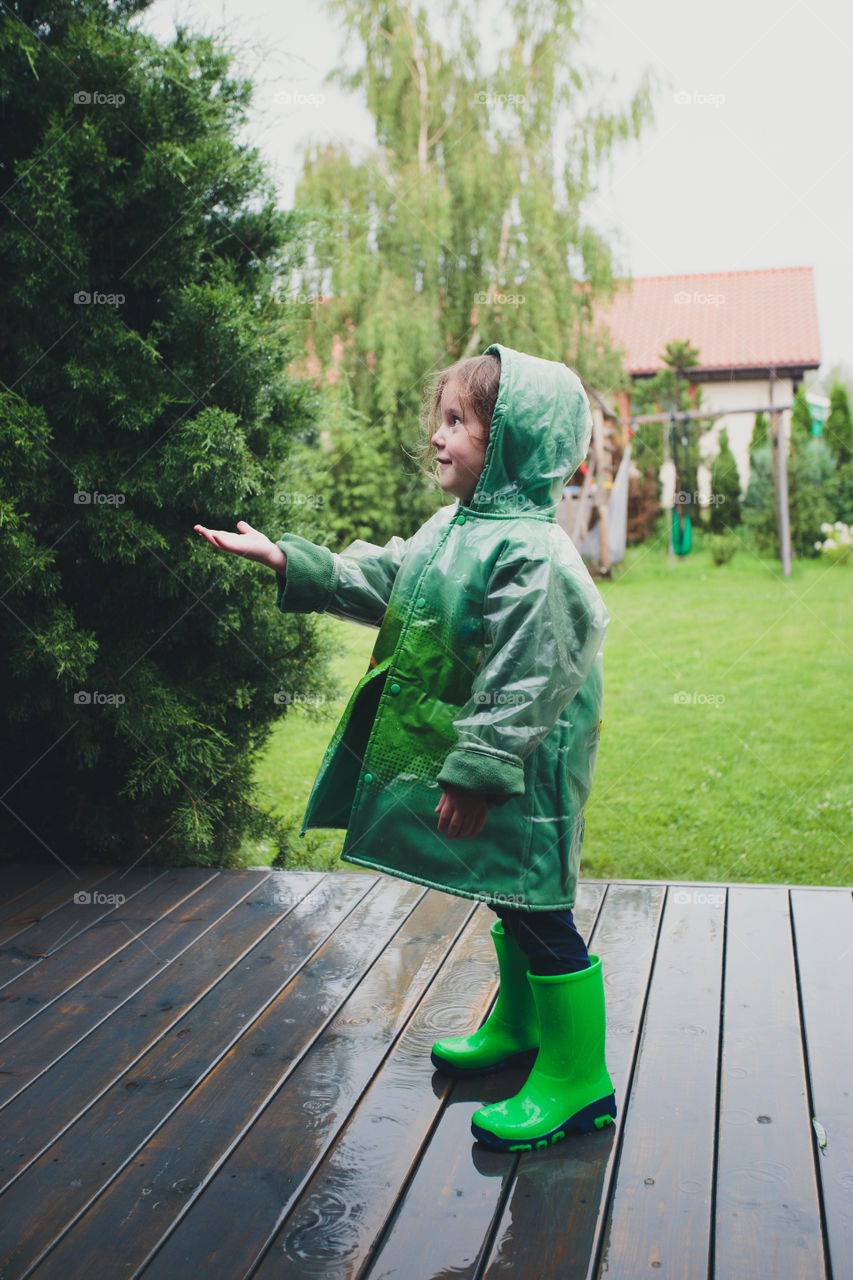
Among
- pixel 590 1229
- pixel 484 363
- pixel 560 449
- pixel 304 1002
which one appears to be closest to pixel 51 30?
pixel 484 363

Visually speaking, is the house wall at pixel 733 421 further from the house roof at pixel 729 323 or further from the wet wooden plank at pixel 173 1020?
the wet wooden plank at pixel 173 1020

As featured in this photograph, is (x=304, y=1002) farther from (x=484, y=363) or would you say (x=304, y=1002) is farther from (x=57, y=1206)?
(x=484, y=363)

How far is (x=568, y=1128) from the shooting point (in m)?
1.89

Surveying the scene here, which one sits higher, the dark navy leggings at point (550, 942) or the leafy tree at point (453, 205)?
the leafy tree at point (453, 205)

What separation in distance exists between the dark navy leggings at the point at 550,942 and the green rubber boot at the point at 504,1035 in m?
0.15

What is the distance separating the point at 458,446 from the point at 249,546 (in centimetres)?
44

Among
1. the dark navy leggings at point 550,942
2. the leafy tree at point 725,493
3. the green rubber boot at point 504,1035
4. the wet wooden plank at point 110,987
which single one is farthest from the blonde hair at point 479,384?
the leafy tree at point 725,493

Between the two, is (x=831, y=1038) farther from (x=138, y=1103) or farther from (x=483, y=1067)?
(x=138, y=1103)

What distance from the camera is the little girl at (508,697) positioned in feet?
5.98

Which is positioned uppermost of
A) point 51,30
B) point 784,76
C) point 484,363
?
point 784,76

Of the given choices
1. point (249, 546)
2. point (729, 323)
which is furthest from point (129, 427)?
point (729, 323)

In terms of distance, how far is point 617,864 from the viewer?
4059mm

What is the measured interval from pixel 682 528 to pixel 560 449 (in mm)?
8129

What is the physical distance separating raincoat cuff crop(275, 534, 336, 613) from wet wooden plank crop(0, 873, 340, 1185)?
0.91 metres
